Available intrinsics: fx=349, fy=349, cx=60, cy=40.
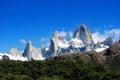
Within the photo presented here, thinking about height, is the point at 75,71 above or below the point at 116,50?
below

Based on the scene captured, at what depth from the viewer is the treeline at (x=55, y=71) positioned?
353 ft

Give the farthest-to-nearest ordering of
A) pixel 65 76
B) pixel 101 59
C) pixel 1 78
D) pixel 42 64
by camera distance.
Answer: pixel 101 59, pixel 42 64, pixel 65 76, pixel 1 78

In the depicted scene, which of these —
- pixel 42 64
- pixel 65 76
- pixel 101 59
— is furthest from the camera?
pixel 101 59

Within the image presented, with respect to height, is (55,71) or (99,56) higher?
(99,56)

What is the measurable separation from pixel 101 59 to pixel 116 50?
741cm

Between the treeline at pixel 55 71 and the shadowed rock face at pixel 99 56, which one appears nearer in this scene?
the treeline at pixel 55 71

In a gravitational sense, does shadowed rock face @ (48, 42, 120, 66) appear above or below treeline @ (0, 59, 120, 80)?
above

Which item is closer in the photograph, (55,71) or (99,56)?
(55,71)

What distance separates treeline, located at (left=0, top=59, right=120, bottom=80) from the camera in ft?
353

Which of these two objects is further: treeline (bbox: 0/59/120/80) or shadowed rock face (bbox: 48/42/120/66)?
shadowed rock face (bbox: 48/42/120/66)

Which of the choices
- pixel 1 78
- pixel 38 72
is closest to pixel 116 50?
pixel 38 72

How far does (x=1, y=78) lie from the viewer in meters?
104

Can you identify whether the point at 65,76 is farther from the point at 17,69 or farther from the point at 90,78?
the point at 17,69

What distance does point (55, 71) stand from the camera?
11700 centimetres
